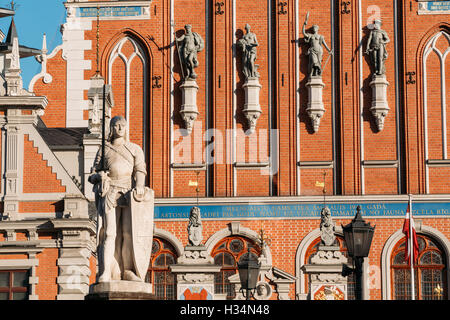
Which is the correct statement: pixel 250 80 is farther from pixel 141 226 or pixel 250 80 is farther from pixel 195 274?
pixel 141 226

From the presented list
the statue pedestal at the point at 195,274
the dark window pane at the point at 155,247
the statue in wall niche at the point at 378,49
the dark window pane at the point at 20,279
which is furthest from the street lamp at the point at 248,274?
the statue in wall niche at the point at 378,49

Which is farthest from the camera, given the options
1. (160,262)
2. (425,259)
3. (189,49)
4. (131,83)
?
(131,83)

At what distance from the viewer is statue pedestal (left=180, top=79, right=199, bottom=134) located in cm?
3117

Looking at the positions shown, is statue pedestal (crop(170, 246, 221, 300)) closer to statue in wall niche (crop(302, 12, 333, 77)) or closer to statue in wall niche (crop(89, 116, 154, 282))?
statue in wall niche (crop(302, 12, 333, 77))

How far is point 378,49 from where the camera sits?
102 feet

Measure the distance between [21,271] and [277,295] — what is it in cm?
560

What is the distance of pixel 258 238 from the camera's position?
3041 cm

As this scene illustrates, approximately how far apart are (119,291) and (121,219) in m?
0.89

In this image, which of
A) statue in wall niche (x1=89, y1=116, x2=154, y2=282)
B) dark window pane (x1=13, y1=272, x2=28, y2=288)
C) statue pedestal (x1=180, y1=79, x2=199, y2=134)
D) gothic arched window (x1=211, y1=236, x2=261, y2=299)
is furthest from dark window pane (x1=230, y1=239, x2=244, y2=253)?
statue in wall niche (x1=89, y1=116, x2=154, y2=282)

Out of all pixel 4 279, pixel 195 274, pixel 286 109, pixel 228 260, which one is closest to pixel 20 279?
pixel 4 279

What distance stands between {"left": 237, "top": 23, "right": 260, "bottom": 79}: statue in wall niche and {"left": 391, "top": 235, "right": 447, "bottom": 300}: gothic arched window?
244 inches

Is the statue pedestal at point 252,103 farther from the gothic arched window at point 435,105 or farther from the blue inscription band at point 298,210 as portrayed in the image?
the gothic arched window at point 435,105

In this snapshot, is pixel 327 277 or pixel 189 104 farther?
pixel 189 104
